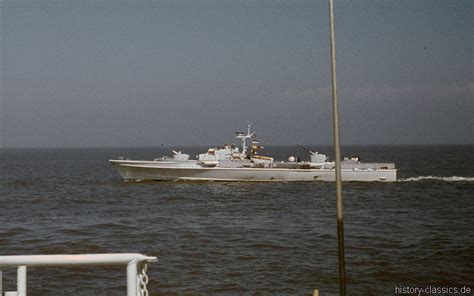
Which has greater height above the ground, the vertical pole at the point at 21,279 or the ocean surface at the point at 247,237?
the vertical pole at the point at 21,279

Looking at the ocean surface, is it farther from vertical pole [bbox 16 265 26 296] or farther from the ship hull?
vertical pole [bbox 16 265 26 296]

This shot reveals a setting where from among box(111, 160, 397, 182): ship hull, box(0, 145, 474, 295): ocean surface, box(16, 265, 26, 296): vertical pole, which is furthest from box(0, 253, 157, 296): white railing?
box(111, 160, 397, 182): ship hull

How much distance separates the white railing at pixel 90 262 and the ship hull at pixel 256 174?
147 feet

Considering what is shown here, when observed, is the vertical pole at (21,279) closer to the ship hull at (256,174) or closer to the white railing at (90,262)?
the white railing at (90,262)

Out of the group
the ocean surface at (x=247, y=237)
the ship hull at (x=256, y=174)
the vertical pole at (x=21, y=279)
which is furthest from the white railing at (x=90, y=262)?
the ship hull at (x=256, y=174)

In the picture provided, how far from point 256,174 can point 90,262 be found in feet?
152

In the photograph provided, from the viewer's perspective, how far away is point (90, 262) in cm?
374

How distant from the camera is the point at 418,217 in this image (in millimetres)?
28922

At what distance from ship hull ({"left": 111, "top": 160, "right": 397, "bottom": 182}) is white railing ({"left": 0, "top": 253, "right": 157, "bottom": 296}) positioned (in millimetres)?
44720

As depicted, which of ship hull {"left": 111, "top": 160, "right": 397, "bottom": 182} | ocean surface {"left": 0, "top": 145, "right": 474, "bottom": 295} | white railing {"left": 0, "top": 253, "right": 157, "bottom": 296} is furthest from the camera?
ship hull {"left": 111, "top": 160, "right": 397, "bottom": 182}

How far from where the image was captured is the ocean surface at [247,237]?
1478 cm

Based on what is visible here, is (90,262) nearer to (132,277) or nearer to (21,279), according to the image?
(132,277)

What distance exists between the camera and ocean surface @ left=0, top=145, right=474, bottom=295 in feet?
48.5

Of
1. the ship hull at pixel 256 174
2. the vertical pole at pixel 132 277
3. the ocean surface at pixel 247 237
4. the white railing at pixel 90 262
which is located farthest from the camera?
the ship hull at pixel 256 174
